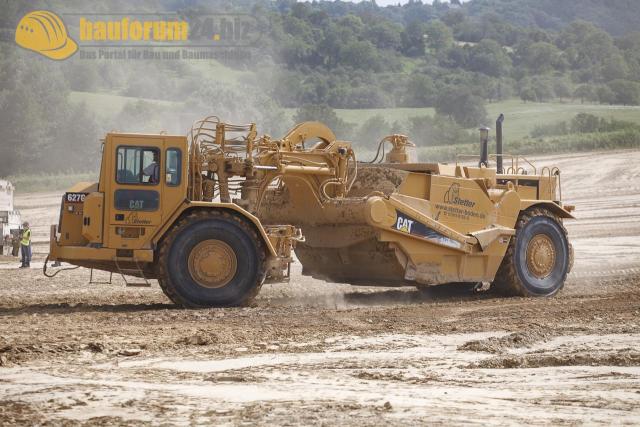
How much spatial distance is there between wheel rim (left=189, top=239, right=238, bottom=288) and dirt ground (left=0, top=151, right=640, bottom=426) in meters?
0.58

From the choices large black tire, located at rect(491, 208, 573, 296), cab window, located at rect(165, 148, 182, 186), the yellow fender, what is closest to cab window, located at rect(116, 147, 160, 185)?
cab window, located at rect(165, 148, 182, 186)

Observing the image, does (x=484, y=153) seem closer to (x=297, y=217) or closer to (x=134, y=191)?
(x=297, y=217)

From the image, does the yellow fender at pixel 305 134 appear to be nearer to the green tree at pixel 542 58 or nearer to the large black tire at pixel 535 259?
the large black tire at pixel 535 259

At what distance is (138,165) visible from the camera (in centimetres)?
1435

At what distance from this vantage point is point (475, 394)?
9.06 meters

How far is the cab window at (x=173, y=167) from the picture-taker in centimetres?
1435

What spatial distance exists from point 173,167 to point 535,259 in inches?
244

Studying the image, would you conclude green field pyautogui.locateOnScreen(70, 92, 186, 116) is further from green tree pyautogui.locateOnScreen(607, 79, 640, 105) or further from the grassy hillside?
green tree pyautogui.locateOnScreen(607, 79, 640, 105)

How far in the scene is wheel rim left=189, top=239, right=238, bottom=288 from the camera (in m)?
14.4

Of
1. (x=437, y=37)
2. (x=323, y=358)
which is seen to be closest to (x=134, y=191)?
(x=323, y=358)

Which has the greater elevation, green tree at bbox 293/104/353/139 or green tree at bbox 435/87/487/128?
green tree at bbox 435/87/487/128

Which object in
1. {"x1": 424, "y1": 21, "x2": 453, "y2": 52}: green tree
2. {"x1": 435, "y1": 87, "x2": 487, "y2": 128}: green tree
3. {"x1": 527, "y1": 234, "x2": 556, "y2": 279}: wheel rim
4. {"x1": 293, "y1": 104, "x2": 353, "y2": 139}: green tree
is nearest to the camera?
{"x1": 527, "y1": 234, "x2": 556, "y2": 279}: wheel rim

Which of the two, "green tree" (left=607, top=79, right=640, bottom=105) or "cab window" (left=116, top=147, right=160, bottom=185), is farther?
"green tree" (left=607, top=79, right=640, bottom=105)

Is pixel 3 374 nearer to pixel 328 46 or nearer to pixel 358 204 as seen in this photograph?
pixel 358 204
